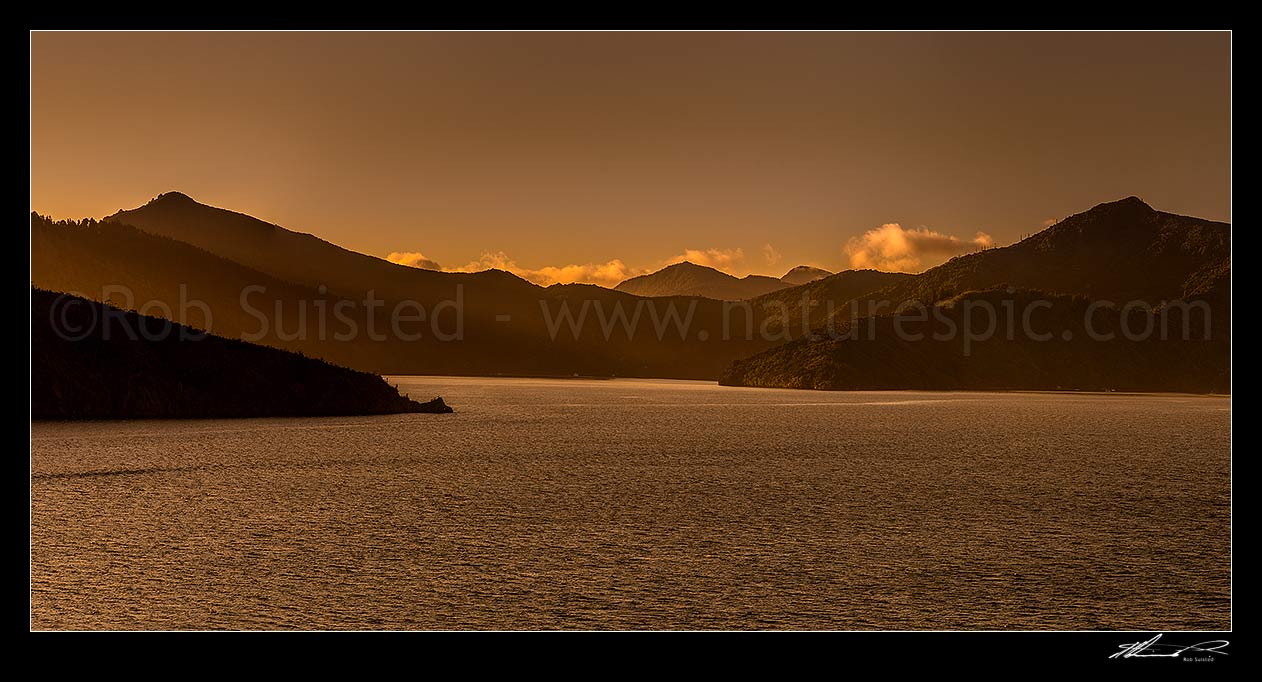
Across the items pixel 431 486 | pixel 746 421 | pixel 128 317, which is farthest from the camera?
pixel 746 421

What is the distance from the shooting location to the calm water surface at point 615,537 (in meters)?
29.9

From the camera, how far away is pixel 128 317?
400 feet

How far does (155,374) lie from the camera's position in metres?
121

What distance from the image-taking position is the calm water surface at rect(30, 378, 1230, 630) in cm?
2991
